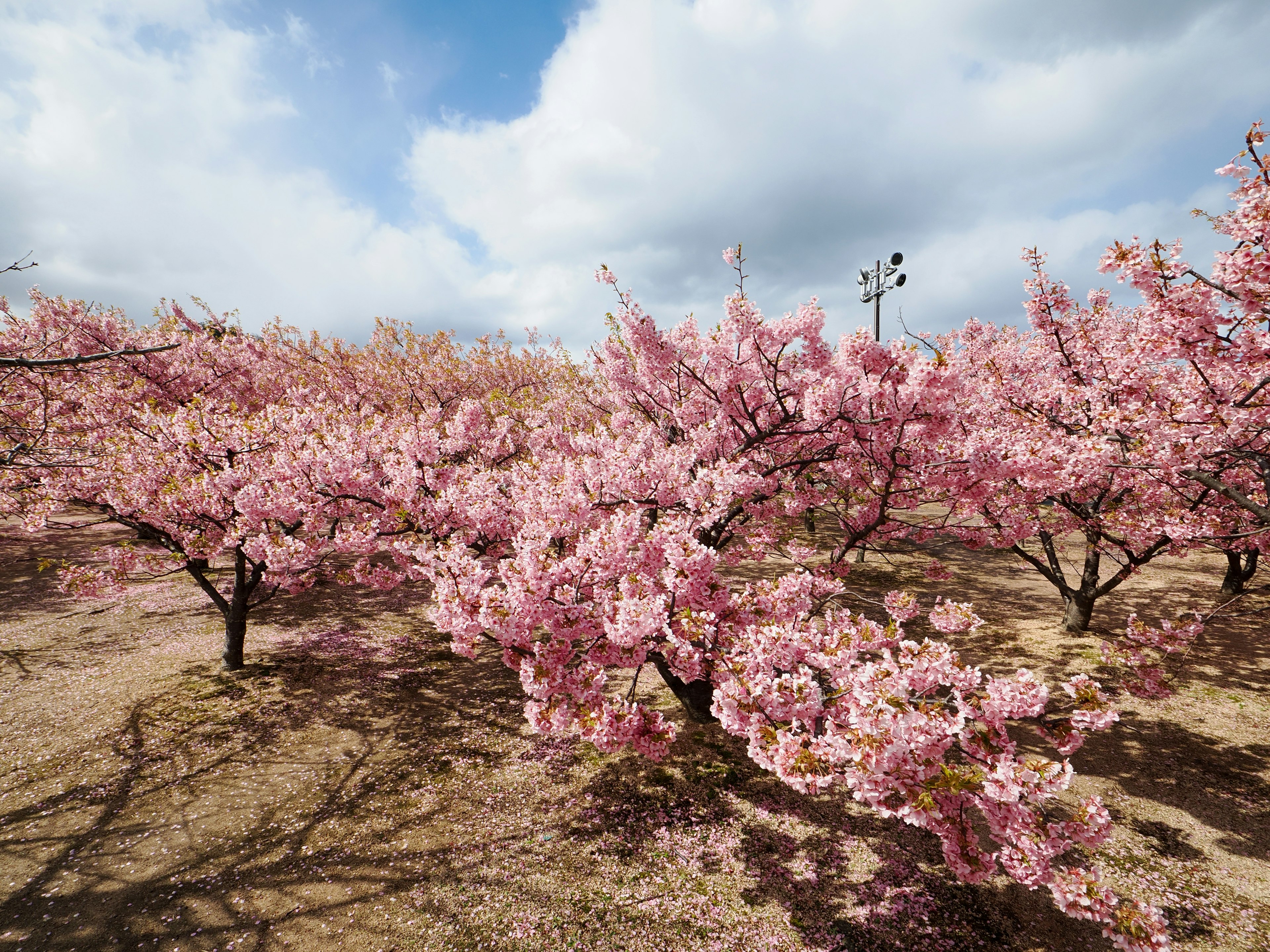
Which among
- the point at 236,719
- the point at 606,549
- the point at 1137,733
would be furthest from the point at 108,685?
the point at 1137,733

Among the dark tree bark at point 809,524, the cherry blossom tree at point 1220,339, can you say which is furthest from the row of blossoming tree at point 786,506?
the dark tree bark at point 809,524

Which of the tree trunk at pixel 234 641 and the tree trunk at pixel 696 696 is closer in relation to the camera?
the tree trunk at pixel 696 696

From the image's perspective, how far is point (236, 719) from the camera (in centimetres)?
785

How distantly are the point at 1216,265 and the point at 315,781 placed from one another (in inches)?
491

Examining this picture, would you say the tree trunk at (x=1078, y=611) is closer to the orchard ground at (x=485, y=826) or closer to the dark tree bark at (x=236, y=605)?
the orchard ground at (x=485, y=826)

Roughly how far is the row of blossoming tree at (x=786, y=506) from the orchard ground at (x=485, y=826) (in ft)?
3.25

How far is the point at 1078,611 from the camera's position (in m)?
10.4

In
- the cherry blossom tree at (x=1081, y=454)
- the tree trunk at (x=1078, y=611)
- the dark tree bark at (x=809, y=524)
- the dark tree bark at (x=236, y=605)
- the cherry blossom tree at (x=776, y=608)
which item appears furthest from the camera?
the dark tree bark at (x=809, y=524)

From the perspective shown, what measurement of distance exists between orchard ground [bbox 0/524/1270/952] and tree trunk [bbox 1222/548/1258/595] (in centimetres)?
146

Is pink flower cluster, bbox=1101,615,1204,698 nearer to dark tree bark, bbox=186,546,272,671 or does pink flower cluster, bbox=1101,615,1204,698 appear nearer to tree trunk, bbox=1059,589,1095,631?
tree trunk, bbox=1059,589,1095,631

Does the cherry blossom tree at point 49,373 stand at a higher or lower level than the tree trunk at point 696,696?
higher

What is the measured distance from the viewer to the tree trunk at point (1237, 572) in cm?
918

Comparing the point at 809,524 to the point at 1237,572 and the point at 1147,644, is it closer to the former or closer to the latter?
the point at 1237,572

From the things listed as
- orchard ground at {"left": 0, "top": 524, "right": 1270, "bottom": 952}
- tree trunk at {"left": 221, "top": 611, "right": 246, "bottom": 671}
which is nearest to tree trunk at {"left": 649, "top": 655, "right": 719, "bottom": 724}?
orchard ground at {"left": 0, "top": 524, "right": 1270, "bottom": 952}
